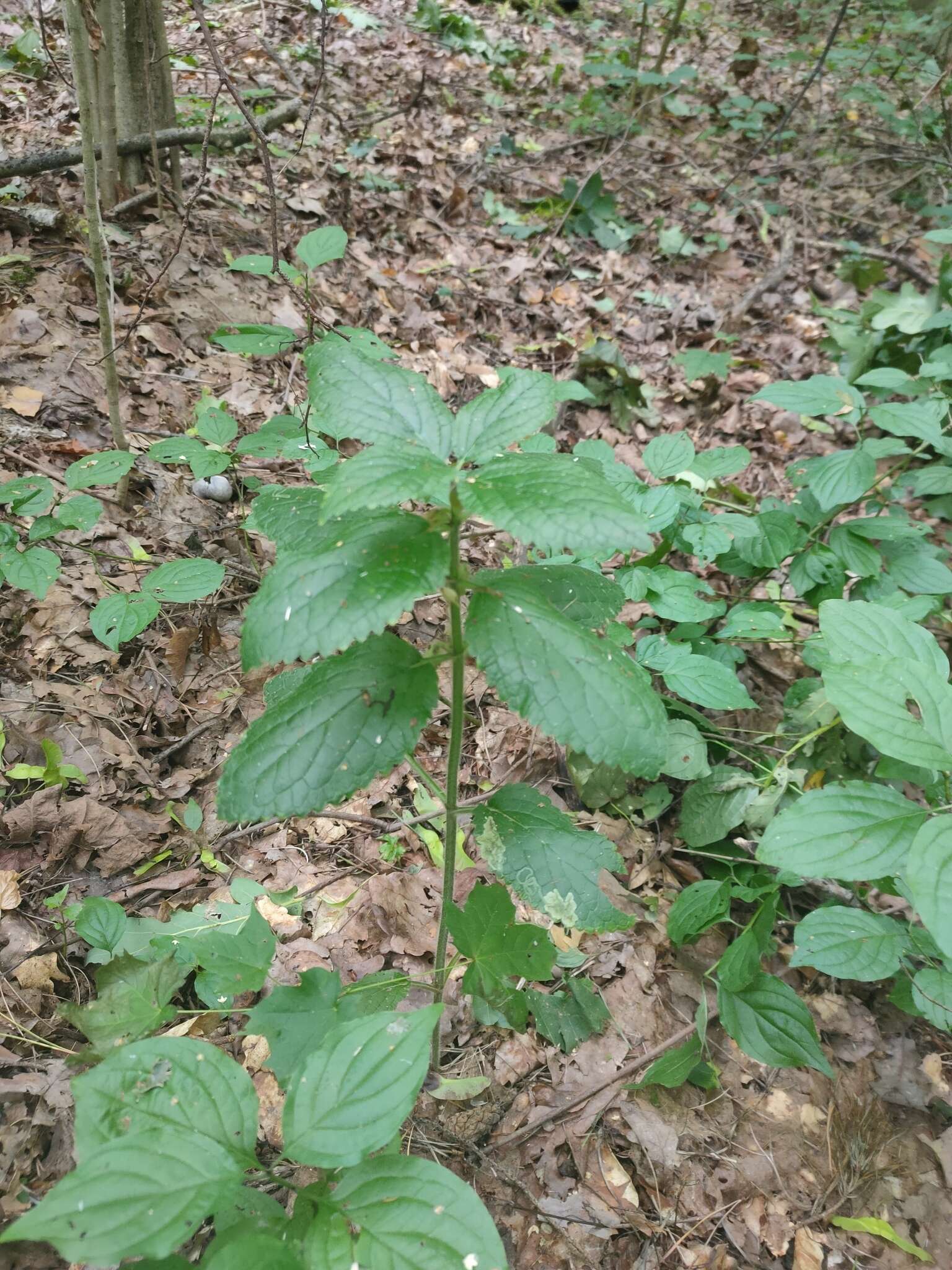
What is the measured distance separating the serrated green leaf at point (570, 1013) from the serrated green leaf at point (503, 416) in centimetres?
127


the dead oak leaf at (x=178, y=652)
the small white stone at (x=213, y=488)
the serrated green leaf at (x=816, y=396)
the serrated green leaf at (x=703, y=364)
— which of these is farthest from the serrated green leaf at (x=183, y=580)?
the serrated green leaf at (x=703, y=364)

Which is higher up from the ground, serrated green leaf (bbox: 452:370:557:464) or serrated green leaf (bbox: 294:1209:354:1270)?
serrated green leaf (bbox: 452:370:557:464)

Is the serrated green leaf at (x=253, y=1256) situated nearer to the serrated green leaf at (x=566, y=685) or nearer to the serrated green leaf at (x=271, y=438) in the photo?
the serrated green leaf at (x=566, y=685)

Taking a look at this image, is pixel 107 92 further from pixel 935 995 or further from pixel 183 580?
pixel 935 995

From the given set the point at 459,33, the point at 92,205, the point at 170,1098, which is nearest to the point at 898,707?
the point at 170,1098

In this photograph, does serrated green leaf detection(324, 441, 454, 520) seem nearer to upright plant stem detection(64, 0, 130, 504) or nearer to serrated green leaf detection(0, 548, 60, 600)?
serrated green leaf detection(0, 548, 60, 600)

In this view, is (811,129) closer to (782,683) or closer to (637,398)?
(637,398)

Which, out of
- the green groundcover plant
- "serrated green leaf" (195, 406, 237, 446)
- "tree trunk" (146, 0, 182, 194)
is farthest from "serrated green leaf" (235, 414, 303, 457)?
"tree trunk" (146, 0, 182, 194)

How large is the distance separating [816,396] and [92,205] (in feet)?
7.76

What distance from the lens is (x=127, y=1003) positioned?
1.55 meters

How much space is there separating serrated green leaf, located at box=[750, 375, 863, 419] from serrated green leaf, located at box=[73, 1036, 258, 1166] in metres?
2.37

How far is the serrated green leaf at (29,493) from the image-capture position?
204 cm

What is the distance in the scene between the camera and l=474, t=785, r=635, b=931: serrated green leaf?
4.12ft

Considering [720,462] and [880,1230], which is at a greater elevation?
[720,462]
